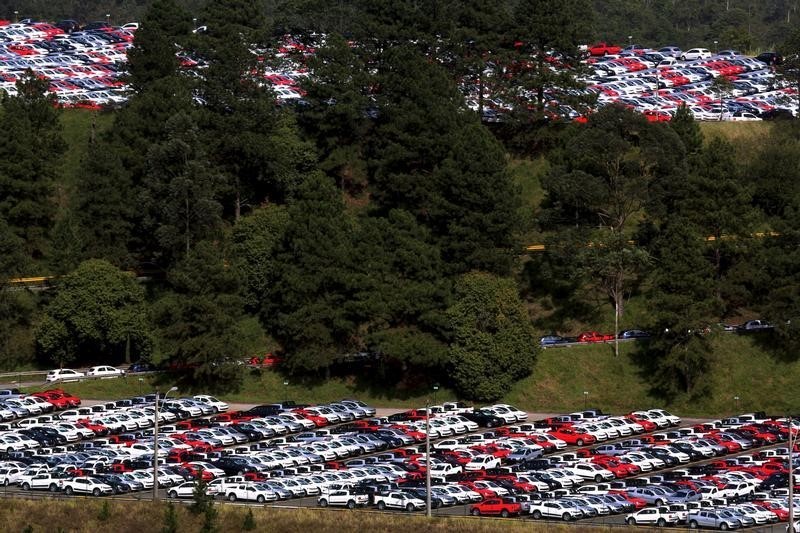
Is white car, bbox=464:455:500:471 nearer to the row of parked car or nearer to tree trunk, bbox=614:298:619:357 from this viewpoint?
the row of parked car

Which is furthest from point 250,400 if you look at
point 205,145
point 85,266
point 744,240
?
point 744,240

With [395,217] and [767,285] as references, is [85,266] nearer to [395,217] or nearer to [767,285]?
[395,217]

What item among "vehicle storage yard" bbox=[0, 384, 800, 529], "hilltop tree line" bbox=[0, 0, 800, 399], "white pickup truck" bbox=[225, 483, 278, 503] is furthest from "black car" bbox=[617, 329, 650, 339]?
"white pickup truck" bbox=[225, 483, 278, 503]

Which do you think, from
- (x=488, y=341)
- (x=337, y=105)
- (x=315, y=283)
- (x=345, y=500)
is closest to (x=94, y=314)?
(x=315, y=283)

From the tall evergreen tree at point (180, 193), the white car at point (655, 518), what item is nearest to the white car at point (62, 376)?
the tall evergreen tree at point (180, 193)

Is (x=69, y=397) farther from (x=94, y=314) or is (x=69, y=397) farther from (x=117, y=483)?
(x=117, y=483)
